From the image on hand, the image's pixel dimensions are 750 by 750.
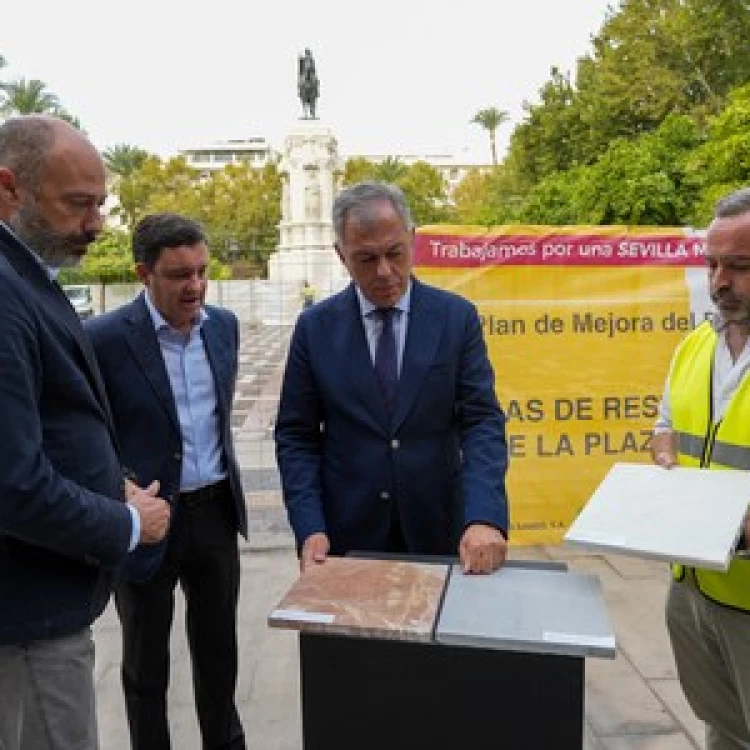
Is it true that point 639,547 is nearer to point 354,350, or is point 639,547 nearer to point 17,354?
point 354,350

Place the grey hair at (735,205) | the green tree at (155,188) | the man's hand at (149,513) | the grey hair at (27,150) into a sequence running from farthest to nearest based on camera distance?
the green tree at (155,188), the grey hair at (735,205), the man's hand at (149,513), the grey hair at (27,150)

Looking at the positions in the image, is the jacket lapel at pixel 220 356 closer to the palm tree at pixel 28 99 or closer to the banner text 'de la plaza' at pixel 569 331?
the banner text 'de la plaza' at pixel 569 331

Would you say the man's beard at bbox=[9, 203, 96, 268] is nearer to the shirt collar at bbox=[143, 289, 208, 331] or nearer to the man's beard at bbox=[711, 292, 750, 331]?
the shirt collar at bbox=[143, 289, 208, 331]

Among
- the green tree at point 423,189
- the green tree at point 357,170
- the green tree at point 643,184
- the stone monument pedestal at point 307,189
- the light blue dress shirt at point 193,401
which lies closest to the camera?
the light blue dress shirt at point 193,401

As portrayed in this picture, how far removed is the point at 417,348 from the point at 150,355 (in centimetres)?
88

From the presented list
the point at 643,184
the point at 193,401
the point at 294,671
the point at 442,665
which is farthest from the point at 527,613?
the point at 643,184

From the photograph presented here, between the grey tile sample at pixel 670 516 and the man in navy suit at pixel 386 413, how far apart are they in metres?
0.30

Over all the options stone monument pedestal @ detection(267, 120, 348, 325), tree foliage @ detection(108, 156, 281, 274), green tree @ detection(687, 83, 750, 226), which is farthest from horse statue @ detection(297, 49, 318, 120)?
green tree @ detection(687, 83, 750, 226)

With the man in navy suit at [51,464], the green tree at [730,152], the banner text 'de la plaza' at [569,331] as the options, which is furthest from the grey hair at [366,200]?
the green tree at [730,152]

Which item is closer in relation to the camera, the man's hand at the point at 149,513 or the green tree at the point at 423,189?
the man's hand at the point at 149,513

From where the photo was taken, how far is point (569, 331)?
15.6ft

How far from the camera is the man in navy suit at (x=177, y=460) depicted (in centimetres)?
246

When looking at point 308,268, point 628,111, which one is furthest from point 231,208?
point 628,111

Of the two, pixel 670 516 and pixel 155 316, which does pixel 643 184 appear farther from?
pixel 670 516
